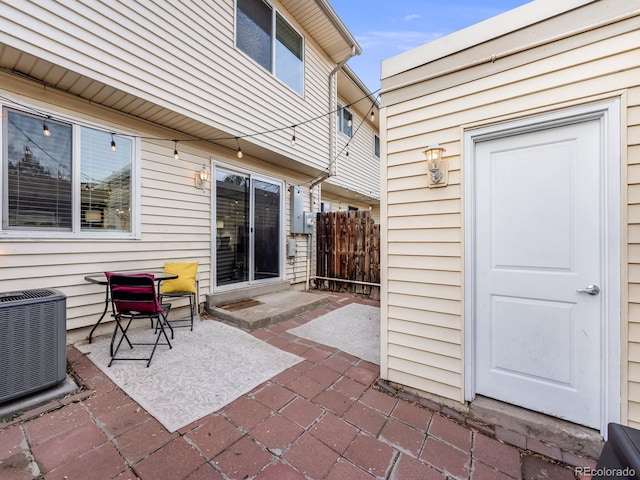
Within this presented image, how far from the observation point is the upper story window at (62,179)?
111 inches

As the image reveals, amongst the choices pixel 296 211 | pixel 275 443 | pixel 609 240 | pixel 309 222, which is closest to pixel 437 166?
pixel 609 240

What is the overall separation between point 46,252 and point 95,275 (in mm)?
514

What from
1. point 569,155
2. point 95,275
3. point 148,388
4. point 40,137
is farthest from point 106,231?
point 569,155

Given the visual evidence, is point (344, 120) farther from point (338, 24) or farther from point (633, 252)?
point (633, 252)

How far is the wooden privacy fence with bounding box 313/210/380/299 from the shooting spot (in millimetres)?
6109

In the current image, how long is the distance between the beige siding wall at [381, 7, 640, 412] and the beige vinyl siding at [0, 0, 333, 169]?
2737 mm

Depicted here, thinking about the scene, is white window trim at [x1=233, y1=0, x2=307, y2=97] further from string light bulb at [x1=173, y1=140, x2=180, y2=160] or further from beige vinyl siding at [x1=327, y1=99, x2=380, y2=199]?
beige vinyl siding at [x1=327, y1=99, x2=380, y2=199]

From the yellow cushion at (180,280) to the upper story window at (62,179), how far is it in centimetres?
73

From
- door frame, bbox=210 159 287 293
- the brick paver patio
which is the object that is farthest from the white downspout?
the brick paver patio

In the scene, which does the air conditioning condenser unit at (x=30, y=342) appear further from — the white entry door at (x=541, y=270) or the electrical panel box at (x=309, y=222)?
the electrical panel box at (x=309, y=222)

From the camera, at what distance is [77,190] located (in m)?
3.21

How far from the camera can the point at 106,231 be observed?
3.47 metres

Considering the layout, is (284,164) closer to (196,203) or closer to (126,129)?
(196,203)

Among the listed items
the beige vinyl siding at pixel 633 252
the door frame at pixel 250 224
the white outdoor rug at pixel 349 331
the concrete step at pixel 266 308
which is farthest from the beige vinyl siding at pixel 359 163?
the beige vinyl siding at pixel 633 252
